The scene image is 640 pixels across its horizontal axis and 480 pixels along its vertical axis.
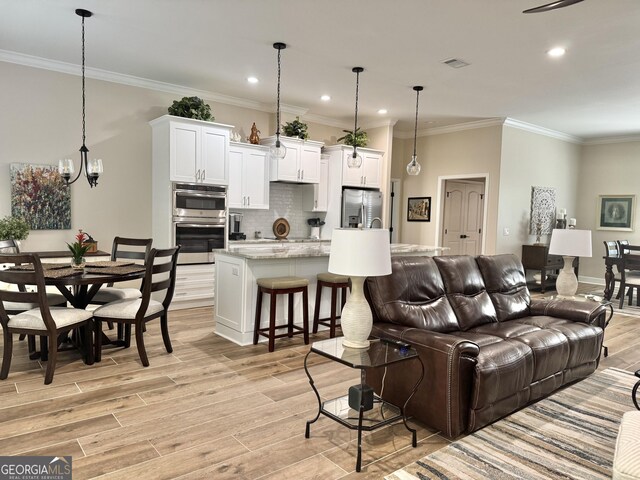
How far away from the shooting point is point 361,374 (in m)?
2.39

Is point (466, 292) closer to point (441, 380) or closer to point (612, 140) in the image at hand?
point (441, 380)

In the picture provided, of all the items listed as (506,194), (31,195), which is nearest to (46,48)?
(31,195)

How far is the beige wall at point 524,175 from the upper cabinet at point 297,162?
10.4 feet

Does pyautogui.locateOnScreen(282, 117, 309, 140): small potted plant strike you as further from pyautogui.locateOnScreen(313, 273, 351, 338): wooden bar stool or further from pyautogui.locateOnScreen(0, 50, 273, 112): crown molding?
pyautogui.locateOnScreen(313, 273, 351, 338): wooden bar stool

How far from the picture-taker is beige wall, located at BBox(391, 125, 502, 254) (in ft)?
24.5

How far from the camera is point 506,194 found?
7.51m

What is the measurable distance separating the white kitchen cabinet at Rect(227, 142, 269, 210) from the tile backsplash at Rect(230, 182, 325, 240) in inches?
13.2

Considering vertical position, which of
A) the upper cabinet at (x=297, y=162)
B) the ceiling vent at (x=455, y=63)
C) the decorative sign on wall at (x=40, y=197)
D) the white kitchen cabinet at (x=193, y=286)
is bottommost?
the white kitchen cabinet at (x=193, y=286)

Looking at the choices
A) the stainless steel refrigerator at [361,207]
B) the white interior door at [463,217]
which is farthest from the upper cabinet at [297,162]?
the white interior door at [463,217]

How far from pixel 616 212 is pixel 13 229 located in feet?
33.7

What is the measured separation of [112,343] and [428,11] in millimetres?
4063

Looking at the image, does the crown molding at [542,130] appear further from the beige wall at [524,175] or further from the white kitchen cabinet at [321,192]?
the white kitchen cabinet at [321,192]

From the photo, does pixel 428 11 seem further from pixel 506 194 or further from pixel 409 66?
pixel 506 194

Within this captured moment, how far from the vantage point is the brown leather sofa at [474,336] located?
2541 mm
